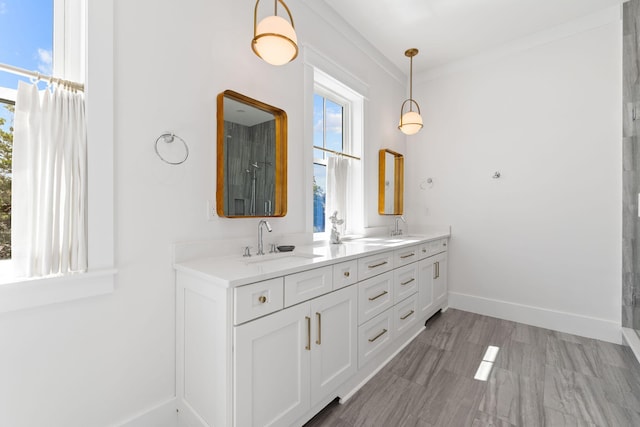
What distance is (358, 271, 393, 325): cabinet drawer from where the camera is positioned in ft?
6.43

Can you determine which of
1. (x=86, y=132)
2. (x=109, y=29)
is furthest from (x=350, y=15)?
(x=86, y=132)

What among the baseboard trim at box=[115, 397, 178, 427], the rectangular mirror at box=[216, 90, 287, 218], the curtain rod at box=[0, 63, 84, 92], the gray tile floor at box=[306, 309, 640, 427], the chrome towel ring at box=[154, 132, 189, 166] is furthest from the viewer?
the rectangular mirror at box=[216, 90, 287, 218]

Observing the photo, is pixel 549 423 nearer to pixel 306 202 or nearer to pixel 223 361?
pixel 223 361

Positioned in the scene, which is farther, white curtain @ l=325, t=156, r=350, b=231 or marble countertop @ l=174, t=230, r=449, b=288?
white curtain @ l=325, t=156, r=350, b=231

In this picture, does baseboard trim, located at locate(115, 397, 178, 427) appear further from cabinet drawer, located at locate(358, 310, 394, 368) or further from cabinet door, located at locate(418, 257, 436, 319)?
cabinet door, located at locate(418, 257, 436, 319)

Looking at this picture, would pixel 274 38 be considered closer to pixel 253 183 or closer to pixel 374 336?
pixel 253 183

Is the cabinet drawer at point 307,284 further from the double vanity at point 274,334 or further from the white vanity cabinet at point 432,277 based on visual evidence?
the white vanity cabinet at point 432,277

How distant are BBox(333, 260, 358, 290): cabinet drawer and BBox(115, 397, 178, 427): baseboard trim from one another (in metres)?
1.08

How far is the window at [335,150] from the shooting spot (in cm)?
276

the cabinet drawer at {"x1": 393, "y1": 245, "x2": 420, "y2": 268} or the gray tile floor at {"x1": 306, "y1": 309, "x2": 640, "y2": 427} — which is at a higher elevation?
the cabinet drawer at {"x1": 393, "y1": 245, "x2": 420, "y2": 268}

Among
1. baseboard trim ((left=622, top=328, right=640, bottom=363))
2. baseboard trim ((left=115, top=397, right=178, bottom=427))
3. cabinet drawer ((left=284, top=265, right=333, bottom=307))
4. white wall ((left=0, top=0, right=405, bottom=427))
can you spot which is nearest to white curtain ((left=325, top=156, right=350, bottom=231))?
white wall ((left=0, top=0, right=405, bottom=427))

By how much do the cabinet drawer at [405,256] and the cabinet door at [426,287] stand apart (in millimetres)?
160

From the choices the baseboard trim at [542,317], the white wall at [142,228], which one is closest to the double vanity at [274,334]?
the white wall at [142,228]

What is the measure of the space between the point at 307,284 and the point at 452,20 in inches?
113
